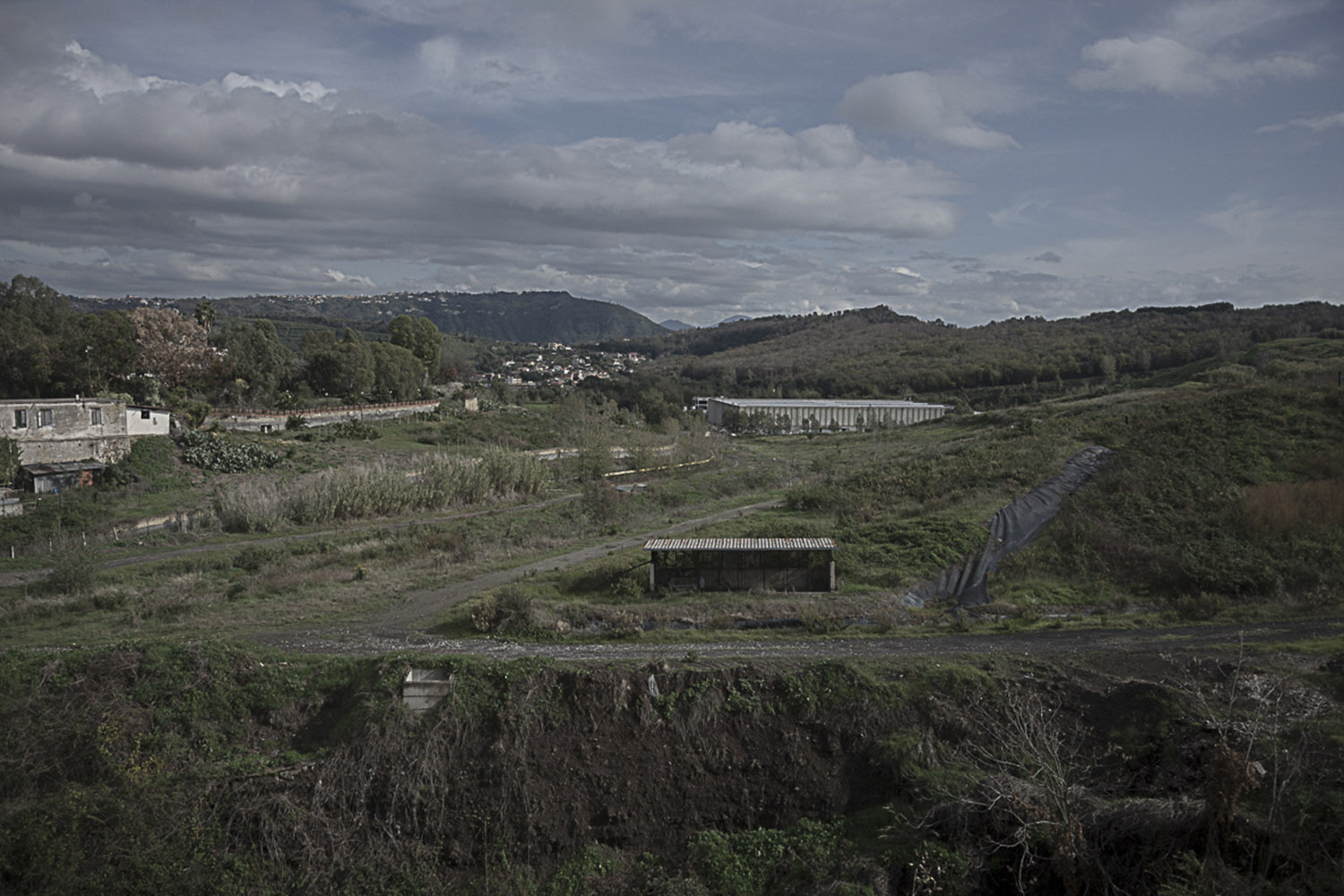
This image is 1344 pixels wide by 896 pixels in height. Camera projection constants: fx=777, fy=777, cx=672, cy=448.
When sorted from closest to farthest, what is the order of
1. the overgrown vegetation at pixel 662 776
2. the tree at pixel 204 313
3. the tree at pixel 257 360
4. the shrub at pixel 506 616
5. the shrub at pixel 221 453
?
the overgrown vegetation at pixel 662 776 → the shrub at pixel 506 616 → the shrub at pixel 221 453 → the tree at pixel 257 360 → the tree at pixel 204 313

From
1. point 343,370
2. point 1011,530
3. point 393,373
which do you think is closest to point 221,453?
point 343,370

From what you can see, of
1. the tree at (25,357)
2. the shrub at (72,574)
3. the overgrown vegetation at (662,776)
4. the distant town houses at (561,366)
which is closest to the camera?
the overgrown vegetation at (662,776)

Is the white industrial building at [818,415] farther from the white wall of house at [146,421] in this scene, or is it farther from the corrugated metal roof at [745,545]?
the corrugated metal roof at [745,545]

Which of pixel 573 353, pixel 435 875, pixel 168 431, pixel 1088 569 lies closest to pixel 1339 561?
pixel 1088 569

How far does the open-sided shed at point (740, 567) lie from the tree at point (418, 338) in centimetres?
5752

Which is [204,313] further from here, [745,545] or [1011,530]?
[1011,530]

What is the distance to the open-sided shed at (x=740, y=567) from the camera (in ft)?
63.2

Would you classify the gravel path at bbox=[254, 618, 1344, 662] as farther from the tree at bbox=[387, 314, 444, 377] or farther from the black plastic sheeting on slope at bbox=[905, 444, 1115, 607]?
the tree at bbox=[387, 314, 444, 377]

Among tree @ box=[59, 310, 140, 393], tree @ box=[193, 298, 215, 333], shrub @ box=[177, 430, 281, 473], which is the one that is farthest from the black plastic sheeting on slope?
tree @ box=[193, 298, 215, 333]

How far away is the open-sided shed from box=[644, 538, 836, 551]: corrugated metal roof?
0.07 ft

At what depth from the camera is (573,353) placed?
18750cm

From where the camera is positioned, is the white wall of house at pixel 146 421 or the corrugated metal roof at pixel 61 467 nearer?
the corrugated metal roof at pixel 61 467

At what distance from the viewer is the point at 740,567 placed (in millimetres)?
19422

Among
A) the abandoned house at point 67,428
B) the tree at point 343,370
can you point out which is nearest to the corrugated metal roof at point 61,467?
the abandoned house at point 67,428
